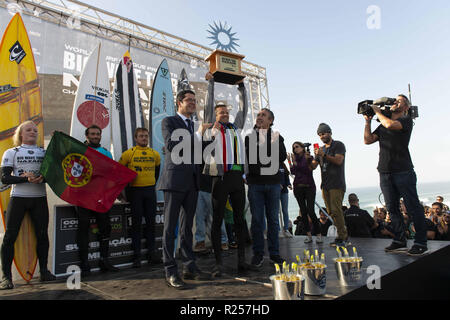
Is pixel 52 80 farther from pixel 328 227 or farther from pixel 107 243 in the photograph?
pixel 328 227

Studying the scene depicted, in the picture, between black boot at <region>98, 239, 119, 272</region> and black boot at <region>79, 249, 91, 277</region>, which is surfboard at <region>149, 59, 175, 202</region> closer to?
black boot at <region>98, 239, 119, 272</region>

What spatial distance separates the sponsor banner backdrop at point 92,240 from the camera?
9.10 ft

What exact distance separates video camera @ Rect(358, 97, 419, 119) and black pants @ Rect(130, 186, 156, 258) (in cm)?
253

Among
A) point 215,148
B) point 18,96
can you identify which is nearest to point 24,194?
point 18,96

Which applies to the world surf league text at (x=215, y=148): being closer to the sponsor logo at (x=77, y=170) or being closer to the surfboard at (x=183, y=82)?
the sponsor logo at (x=77, y=170)

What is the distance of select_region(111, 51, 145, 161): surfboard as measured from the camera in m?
4.20

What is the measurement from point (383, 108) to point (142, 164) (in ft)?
9.00

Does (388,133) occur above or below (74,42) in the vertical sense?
below

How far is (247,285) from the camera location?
6.53 feet

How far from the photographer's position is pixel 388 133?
281 cm

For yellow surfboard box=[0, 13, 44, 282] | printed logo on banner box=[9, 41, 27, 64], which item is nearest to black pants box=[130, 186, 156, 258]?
yellow surfboard box=[0, 13, 44, 282]

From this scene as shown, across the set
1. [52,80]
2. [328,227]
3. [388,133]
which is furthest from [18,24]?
[328,227]

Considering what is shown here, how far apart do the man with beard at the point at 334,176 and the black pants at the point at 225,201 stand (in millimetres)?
1515
